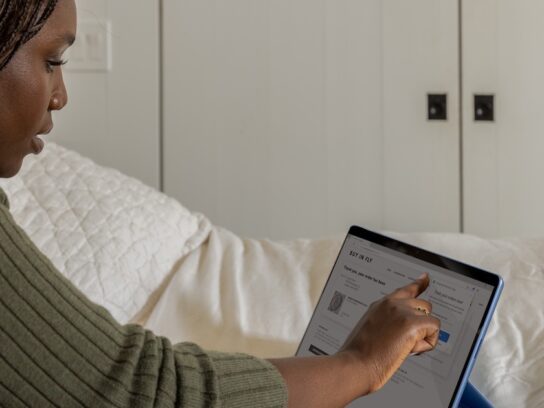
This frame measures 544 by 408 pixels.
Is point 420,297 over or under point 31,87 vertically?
under

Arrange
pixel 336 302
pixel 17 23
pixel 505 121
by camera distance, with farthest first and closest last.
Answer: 1. pixel 505 121
2. pixel 336 302
3. pixel 17 23

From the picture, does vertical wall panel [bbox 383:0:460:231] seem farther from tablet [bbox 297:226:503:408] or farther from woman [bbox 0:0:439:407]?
woman [bbox 0:0:439:407]

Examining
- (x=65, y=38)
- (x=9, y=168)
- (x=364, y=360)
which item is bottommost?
(x=364, y=360)

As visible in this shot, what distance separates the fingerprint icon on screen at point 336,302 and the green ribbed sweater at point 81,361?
322mm

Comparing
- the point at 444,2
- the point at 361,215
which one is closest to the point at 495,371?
the point at 361,215

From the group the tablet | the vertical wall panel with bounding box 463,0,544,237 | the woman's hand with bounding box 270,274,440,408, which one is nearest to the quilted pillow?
the tablet

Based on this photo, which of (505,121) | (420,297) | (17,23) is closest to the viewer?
(17,23)

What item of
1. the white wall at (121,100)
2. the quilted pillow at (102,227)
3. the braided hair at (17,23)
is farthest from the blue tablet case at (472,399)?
the white wall at (121,100)

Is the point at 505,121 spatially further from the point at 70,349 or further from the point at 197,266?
the point at 70,349

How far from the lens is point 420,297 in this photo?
3.20ft

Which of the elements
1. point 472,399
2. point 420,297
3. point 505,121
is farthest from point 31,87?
point 505,121

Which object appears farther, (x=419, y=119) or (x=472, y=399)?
(x=419, y=119)

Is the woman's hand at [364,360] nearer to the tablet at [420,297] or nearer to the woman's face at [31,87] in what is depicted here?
the tablet at [420,297]

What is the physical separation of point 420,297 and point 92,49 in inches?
45.2
